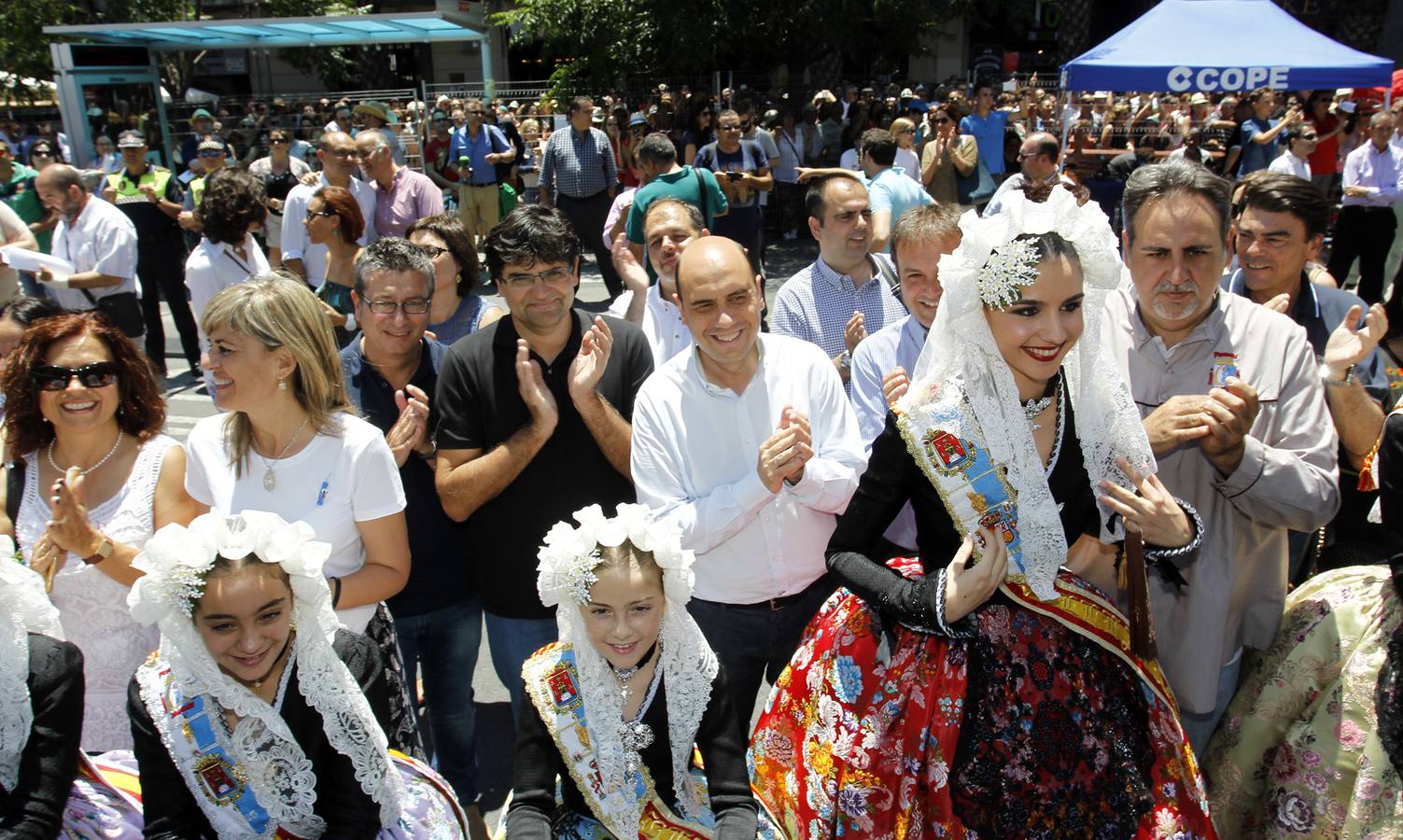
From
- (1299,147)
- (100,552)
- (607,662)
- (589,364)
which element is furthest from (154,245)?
(1299,147)

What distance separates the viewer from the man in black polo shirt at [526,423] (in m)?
3.04

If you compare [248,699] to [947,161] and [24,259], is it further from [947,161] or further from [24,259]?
[947,161]

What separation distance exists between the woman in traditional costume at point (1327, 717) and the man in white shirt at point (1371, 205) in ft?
26.6

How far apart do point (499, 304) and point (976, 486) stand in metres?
9.04

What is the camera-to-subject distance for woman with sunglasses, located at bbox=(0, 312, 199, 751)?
2861 mm

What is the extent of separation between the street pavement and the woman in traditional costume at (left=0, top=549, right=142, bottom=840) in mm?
1555

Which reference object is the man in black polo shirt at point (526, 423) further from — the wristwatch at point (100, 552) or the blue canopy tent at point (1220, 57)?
the blue canopy tent at point (1220, 57)

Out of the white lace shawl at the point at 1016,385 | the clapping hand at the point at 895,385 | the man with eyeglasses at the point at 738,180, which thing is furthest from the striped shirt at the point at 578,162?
the white lace shawl at the point at 1016,385

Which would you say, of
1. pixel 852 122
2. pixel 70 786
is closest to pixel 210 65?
pixel 852 122

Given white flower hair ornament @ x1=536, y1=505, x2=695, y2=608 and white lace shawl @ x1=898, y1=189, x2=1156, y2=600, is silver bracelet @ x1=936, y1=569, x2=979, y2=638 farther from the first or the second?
white flower hair ornament @ x1=536, y1=505, x2=695, y2=608

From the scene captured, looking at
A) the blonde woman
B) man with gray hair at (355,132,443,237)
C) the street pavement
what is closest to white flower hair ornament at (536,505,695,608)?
the street pavement

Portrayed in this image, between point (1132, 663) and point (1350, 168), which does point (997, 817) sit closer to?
point (1132, 663)

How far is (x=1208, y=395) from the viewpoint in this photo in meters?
2.44

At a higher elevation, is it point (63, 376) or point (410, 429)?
point (63, 376)
